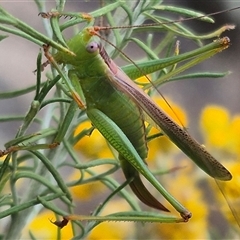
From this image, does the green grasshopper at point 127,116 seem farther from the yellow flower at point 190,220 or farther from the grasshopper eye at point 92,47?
the yellow flower at point 190,220

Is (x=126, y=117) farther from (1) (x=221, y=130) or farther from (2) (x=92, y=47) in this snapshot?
(1) (x=221, y=130)

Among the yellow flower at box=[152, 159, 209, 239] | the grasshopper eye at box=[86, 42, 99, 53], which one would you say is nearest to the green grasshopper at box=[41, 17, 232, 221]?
the grasshopper eye at box=[86, 42, 99, 53]

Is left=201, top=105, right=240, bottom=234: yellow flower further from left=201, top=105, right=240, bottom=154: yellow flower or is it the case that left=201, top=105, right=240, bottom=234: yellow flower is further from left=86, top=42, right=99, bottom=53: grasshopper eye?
left=86, top=42, right=99, bottom=53: grasshopper eye

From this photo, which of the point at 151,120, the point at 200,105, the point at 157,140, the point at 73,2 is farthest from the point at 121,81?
the point at 200,105

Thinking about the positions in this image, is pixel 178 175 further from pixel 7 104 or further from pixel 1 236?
pixel 7 104

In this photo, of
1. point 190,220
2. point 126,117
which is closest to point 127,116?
point 126,117

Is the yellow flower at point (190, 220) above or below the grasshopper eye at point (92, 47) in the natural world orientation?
below

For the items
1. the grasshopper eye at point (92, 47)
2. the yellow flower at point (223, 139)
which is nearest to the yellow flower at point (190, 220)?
the yellow flower at point (223, 139)
